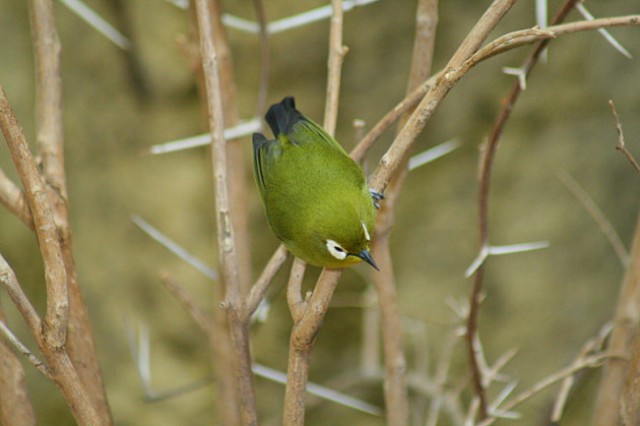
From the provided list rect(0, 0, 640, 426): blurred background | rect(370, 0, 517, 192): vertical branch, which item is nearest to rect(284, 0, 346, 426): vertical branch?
rect(370, 0, 517, 192): vertical branch

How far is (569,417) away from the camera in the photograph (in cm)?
241

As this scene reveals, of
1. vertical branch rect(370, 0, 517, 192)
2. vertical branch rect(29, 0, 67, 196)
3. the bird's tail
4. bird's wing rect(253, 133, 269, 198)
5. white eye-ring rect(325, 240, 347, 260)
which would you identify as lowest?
vertical branch rect(370, 0, 517, 192)

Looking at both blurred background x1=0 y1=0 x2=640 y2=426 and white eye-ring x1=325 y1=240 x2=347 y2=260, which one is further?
blurred background x1=0 y1=0 x2=640 y2=426

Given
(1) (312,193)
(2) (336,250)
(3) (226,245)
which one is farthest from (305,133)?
(3) (226,245)

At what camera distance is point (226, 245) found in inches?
44.8

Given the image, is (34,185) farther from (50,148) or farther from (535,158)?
(535,158)

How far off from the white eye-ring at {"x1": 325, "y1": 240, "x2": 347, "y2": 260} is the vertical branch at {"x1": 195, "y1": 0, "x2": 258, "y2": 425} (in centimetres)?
33

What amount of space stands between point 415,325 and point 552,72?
0.90 meters

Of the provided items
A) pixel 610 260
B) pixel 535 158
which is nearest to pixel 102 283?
pixel 535 158

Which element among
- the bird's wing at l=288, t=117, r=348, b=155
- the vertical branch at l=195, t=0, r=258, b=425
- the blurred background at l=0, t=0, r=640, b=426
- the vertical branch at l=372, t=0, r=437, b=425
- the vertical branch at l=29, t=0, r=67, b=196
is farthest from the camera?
the blurred background at l=0, t=0, r=640, b=426

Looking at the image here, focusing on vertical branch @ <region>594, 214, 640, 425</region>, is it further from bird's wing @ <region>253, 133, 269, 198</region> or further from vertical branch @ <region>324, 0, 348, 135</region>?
bird's wing @ <region>253, 133, 269, 198</region>

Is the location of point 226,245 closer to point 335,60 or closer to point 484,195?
point 335,60

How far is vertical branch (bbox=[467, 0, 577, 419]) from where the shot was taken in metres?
1.26

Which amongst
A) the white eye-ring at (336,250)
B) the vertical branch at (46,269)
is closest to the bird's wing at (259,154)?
the white eye-ring at (336,250)
